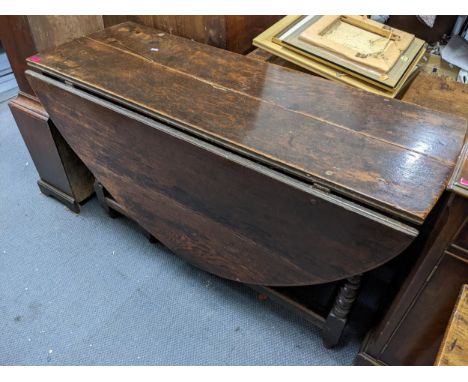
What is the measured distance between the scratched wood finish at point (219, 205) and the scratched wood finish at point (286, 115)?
0.04 m

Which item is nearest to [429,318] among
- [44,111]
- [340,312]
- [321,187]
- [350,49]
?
[340,312]

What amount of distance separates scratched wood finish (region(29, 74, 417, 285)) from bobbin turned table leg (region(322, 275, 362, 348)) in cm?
13

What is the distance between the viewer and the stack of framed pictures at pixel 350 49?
1041mm

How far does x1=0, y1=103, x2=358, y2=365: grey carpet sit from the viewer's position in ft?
4.09

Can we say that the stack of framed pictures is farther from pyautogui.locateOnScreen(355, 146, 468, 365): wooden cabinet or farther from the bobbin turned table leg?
the bobbin turned table leg

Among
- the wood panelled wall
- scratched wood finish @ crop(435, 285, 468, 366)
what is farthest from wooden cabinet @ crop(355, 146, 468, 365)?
the wood panelled wall

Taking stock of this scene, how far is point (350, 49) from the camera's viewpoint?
108 centimetres

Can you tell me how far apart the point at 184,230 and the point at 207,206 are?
179mm

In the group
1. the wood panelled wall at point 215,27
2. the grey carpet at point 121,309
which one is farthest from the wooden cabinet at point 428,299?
the wood panelled wall at point 215,27

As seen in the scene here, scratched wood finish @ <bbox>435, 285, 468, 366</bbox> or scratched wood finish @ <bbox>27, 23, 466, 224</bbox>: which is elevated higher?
scratched wood finish @ <bbox>27, 23, 466, 224</bbox>

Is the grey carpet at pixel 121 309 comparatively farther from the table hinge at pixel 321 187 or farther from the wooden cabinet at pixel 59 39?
the table hinge at pixel 321 187

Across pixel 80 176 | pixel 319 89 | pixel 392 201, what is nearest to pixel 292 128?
pixel 319 89

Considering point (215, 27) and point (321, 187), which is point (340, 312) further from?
point (215, 27)

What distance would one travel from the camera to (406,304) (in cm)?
94
